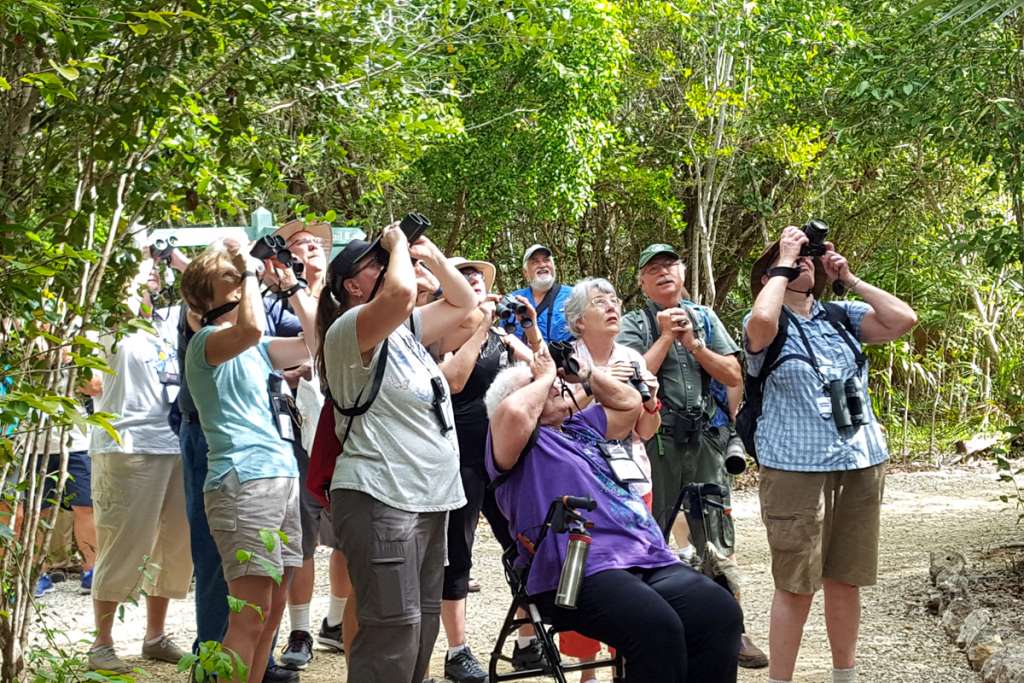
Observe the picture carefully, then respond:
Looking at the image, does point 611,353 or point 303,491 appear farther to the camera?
point 303,491

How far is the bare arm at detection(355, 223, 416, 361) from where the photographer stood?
3.67 metres

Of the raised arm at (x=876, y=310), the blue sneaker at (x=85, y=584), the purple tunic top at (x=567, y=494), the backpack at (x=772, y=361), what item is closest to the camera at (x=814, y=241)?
the raised arm at (x=876, y=310)

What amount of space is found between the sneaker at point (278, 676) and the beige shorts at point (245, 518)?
1017 millimetres

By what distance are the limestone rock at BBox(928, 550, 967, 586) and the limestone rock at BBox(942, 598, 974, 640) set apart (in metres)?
0.66

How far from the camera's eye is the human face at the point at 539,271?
7562mm

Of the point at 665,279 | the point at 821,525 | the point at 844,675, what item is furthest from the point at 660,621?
the point at 665,279

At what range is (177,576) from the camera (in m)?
5.88

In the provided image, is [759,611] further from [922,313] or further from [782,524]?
[922,313]

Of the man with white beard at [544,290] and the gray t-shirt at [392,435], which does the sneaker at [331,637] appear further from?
the gray t-shirt at [392,435]

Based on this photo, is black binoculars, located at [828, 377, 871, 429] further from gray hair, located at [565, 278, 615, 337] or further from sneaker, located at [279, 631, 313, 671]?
sneaker, located at [279, 631, 313, 671]

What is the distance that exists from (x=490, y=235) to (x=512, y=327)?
28.8 ft

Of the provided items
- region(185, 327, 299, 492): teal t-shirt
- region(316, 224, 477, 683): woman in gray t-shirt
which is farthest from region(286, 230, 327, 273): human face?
region(316, 224, 477, 683): woman in gray t-shirt

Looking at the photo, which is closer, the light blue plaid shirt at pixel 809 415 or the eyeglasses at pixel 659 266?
the light blue plaid shirt at pixel 809 415

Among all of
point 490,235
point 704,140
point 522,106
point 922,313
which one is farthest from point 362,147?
point 922,313
